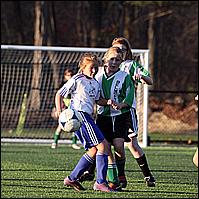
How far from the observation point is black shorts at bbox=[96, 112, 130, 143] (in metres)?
9.08

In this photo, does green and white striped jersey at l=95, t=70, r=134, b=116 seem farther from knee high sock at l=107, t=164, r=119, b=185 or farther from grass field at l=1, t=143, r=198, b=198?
grass field at l=1, t=143, r=198, b=198

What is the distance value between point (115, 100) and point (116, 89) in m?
0.12

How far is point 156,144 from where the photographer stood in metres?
20.0

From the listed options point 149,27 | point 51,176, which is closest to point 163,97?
point 149,27

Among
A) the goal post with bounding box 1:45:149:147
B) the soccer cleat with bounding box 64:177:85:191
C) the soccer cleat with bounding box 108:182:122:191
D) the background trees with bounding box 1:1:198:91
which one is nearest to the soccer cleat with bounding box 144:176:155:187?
the soccer cleat with bounding box 108:182:122:191

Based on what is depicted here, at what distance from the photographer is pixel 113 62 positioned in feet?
29.8

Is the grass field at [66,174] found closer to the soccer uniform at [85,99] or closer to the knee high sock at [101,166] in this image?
the knee high sock at [101,166]

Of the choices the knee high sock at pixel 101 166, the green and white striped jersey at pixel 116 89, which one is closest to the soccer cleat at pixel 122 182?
the knee high sock at pixel 101 166

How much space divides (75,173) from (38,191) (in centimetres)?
51

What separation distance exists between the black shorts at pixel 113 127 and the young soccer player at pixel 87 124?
223mm

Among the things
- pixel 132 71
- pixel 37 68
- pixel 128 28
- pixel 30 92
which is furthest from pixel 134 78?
pixel 128 28

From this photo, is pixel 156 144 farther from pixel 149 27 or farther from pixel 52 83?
pixel 149 27

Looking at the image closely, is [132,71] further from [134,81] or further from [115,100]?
[115,100]

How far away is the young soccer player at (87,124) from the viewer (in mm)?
8750
